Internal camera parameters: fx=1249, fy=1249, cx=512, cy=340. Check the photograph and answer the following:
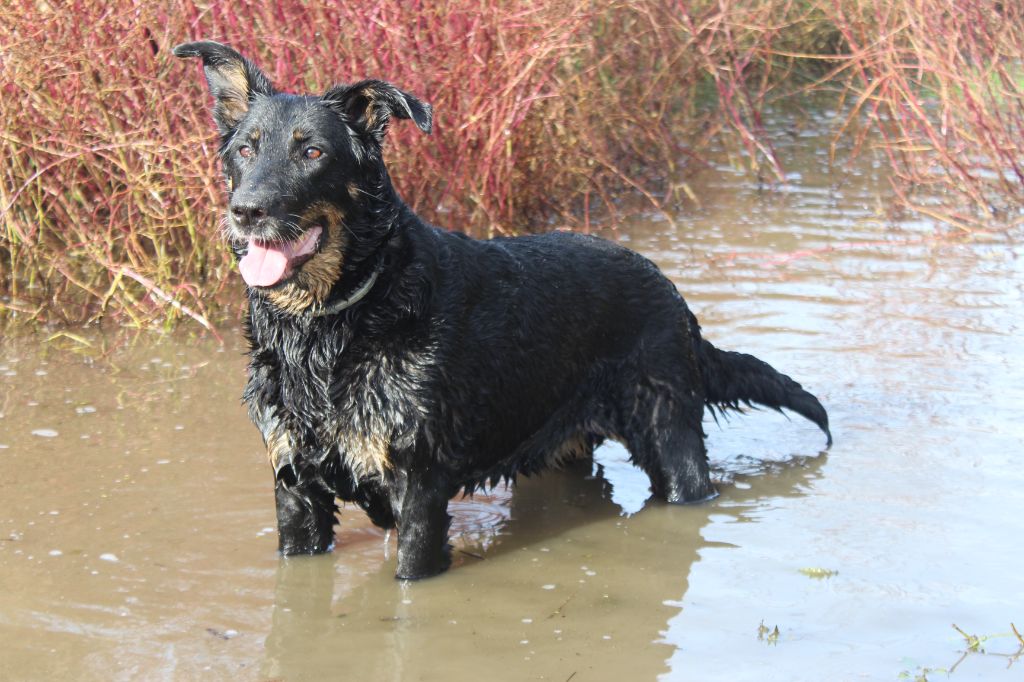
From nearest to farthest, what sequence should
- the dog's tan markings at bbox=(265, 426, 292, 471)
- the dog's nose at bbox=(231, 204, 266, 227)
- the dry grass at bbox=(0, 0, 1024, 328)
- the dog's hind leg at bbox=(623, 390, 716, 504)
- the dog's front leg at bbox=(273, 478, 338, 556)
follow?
the dog's nose at bbox=(231, 204, 266, 227), the dog's tan markings at bbox=(265, 426, 292, 471), the dog's front leg at bbox=(273, 478, 338, 556), the dog's hind leg at bbox=(623, 390, 716, 504), the dry grass at bbox=(0, 0, 1024, 328)

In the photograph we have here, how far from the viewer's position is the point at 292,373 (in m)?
4.65

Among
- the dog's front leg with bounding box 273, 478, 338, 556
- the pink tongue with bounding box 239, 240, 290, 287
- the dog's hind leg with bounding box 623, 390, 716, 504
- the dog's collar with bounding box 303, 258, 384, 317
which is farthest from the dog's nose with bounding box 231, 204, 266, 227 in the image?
the dog's hind leg with bounding box 623, 390, 716, 504

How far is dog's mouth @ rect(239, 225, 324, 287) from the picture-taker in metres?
4.44

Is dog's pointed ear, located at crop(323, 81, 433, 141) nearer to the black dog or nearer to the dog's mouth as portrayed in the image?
the black dog

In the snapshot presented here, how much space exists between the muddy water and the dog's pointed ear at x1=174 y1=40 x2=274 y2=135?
1773 millimetres

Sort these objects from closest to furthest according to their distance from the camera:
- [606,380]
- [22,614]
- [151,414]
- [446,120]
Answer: [22,614]
[606,380]
[151,414]
[446,120]

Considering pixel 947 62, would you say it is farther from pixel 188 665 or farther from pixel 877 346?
pixel 188 665

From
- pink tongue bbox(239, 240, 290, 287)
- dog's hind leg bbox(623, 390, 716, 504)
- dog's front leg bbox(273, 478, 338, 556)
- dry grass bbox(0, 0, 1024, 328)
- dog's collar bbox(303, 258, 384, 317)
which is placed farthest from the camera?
dry grass bbox(0, 0, 1024, 328)

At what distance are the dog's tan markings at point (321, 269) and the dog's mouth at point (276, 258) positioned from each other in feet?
0.10

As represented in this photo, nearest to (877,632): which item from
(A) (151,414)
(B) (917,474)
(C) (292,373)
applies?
(B) (917,474)

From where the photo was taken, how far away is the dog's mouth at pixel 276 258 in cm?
444

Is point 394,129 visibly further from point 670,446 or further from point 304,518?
point 304,518

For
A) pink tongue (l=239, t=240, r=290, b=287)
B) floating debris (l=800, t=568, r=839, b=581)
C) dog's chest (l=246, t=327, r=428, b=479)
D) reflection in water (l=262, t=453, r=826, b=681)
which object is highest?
pink tongue (l=239, t=240, r=290, b=287)

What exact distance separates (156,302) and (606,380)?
335 centimetres
